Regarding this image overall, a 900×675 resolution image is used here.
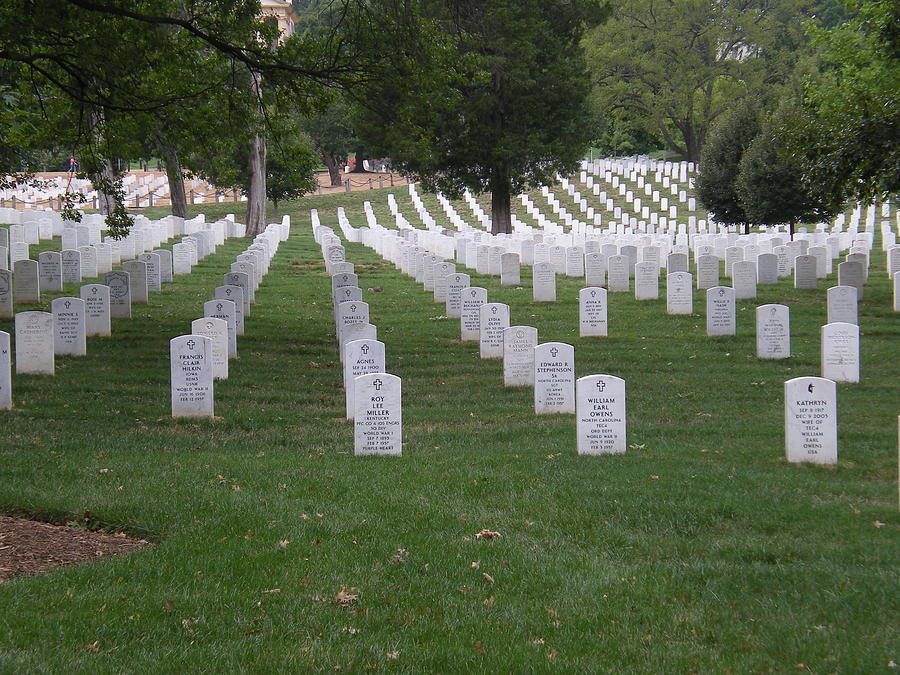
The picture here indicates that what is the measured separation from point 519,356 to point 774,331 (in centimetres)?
453

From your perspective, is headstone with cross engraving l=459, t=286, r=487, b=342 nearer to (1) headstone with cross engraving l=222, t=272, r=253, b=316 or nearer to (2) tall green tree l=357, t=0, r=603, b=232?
(1) headstone with cross engraving l=222, t=272, r=253, b=316

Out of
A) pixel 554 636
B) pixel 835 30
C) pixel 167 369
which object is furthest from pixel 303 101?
pixel 835 30

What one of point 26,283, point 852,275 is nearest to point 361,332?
point 26,283

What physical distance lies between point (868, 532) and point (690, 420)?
192 inches

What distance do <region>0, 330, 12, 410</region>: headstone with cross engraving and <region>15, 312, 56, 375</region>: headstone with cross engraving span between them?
2.27 metres

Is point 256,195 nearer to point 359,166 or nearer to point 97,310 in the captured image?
point 97,310

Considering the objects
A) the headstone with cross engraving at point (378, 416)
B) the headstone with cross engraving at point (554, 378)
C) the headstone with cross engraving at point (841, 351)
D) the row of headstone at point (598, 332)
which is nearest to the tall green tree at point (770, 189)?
the row of headstone at point (598, 332)

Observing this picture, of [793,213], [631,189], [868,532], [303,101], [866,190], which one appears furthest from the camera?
[631,189]

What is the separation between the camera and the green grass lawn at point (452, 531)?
5578 millimetres

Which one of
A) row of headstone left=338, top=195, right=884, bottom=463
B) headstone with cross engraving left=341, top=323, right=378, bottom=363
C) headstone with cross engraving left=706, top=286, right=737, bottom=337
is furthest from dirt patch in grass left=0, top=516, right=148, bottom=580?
headstone with cross engraving left=706, top=286, right=737, bottom=337

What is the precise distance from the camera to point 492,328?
54.8ft

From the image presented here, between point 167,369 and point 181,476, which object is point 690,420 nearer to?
point 181,476

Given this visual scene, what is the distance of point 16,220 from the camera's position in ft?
126

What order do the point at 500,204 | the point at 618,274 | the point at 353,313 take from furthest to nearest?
the point at 500,204
the point at 618,274
the point at 353,313
